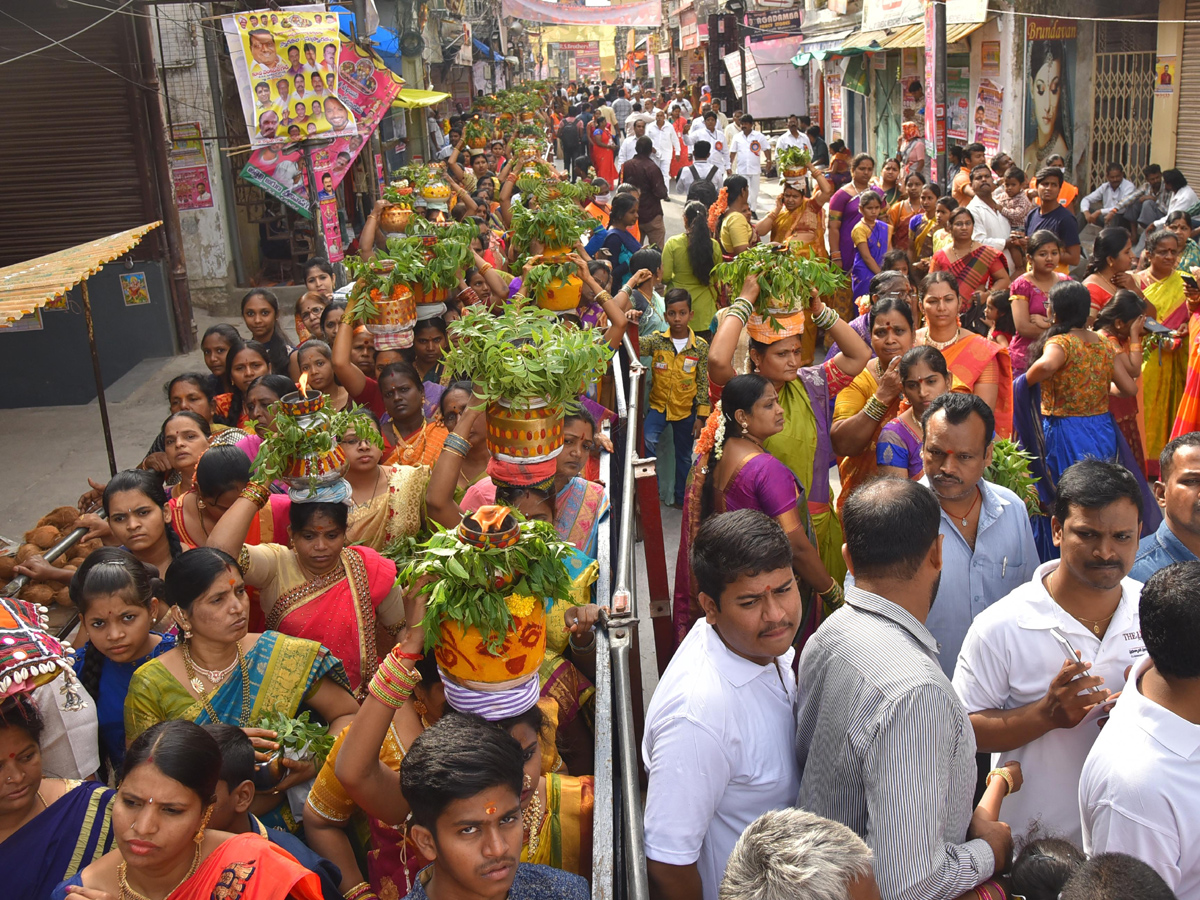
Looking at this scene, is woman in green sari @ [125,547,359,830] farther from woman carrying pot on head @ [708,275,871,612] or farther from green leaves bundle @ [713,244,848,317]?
green leaves bundle @ [713,244,848,317]

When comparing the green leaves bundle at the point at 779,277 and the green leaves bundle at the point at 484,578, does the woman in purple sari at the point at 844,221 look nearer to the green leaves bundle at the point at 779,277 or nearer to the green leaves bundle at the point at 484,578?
the green leaves bundle at the point at 779,277

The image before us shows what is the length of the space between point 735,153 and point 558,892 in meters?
19.6

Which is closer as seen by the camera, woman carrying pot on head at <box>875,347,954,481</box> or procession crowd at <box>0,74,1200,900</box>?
procession crowd at <box>0,74,1200,900</box>

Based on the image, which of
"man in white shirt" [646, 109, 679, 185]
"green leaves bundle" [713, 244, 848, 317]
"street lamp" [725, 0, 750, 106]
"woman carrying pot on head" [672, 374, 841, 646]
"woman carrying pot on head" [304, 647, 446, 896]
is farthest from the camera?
"street lamp" [725, 0, 750, 106]

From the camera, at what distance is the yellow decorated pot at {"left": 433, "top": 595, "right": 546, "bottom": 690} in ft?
8.75

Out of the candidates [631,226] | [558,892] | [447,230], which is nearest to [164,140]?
[631,226]

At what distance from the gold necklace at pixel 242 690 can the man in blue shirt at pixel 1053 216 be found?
7679 mm

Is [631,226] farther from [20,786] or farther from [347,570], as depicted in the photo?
[20,786]

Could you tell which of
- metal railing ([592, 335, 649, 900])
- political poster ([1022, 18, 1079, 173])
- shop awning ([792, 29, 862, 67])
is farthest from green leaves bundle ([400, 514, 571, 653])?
shop awning ([792, 29, 862, 67])

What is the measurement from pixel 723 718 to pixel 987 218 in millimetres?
7958

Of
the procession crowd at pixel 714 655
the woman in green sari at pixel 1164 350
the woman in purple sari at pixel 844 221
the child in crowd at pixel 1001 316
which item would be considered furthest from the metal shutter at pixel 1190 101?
the procession crowd at pixel 714 655

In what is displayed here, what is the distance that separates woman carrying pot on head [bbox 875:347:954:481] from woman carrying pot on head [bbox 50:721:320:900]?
2969mm

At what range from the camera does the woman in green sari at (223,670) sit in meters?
3.34

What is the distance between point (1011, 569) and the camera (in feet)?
12.2
